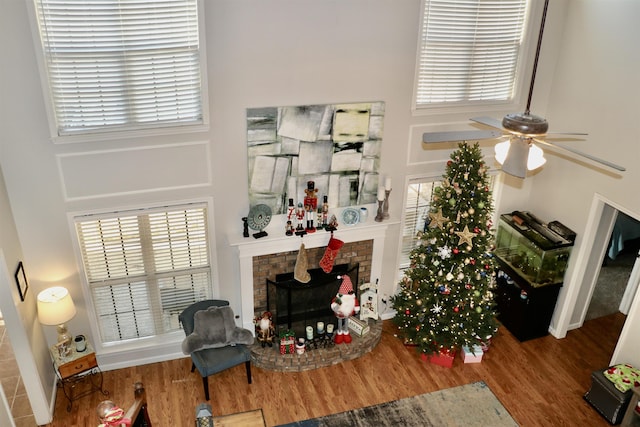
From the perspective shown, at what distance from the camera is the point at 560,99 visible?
22.1 feet

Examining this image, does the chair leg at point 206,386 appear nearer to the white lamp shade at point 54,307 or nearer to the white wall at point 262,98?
the white wall at point 262,98

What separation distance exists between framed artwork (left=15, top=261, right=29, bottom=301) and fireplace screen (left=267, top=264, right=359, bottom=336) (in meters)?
2.64

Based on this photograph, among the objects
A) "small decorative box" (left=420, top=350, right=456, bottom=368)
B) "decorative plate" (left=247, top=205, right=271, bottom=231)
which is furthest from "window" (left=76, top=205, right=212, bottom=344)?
"small decorative box" (left=420, top=350, right=456, bottom=368)

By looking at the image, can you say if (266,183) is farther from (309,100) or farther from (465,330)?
(465,330)

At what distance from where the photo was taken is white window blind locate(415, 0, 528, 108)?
618 cm

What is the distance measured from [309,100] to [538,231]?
3.48 meters

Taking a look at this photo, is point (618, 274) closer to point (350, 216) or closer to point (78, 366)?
point (350, 216)

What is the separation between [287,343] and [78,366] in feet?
7.82

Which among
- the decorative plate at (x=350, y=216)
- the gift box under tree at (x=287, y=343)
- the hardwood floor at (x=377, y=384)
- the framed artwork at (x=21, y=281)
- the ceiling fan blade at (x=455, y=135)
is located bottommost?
the hardwood floor at (x=377, y=384)

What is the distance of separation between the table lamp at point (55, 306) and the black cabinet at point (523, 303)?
539 centimetres

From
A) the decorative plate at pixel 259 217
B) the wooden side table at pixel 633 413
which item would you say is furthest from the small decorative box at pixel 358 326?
the wooden side table at pixel 633 413

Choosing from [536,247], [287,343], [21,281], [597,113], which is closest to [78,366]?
[21,281]

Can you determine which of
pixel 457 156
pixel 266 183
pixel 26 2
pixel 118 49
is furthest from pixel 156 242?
pixel 457 156

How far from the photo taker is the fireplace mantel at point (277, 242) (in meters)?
6.38
